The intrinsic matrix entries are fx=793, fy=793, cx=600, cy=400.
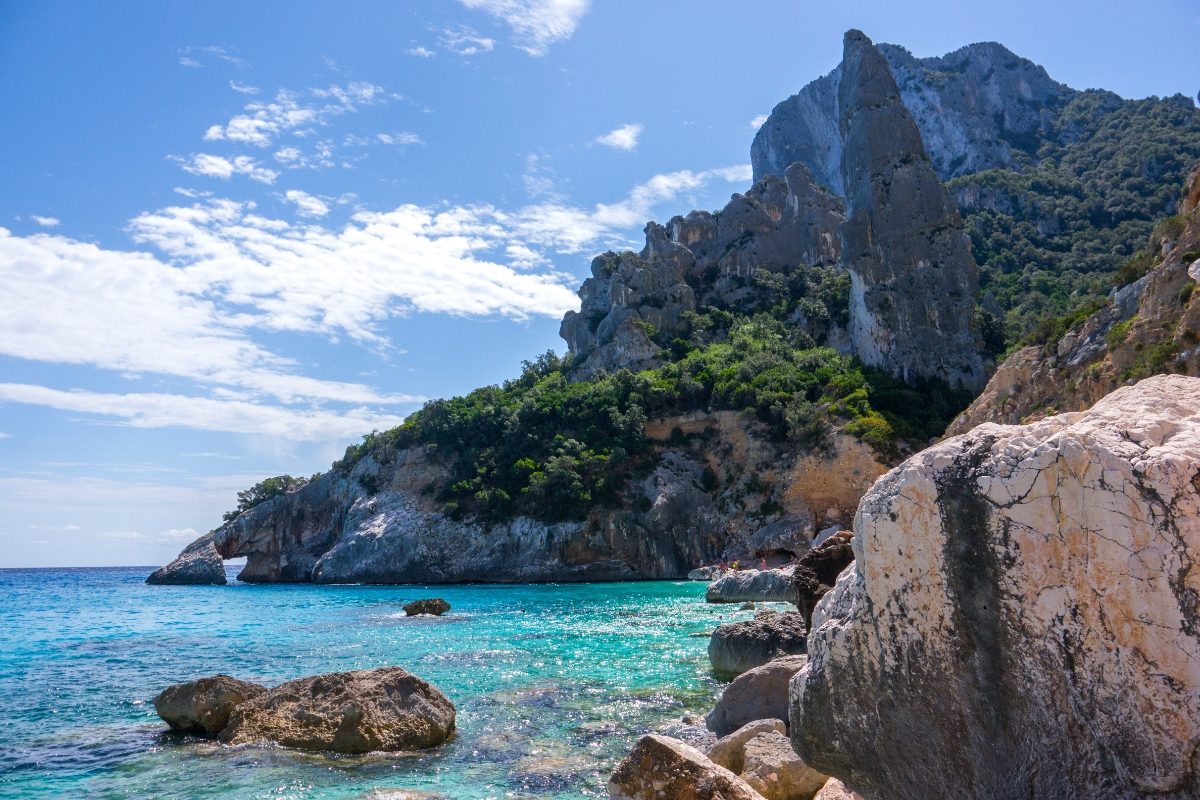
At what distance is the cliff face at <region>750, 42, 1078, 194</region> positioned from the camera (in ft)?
413

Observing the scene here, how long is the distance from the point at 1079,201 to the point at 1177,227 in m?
85.3

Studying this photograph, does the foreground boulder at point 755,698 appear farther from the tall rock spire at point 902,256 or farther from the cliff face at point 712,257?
the cliff face at point 712,257

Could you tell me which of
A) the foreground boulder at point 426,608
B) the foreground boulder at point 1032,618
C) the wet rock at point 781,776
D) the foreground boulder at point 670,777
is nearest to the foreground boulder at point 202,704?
the foreground boulder at point 670,777

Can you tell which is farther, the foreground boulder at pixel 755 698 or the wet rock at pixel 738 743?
the foreground boulder at pixel 755 698

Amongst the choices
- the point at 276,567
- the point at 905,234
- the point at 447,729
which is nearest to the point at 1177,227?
the point at 447,729

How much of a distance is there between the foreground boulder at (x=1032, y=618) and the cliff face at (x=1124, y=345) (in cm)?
2052

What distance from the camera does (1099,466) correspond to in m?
4.13

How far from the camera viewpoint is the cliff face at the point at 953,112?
125938 mm

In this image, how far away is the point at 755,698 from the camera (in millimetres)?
11898

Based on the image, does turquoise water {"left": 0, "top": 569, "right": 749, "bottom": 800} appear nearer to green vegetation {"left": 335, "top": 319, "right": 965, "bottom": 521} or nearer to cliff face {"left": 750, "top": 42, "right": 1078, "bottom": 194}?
green vegetation {"left": 335, "top": 319, "right": 965, "bottom": 521}

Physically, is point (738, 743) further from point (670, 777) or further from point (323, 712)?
point (323, 712)

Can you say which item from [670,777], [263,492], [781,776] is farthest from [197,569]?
[670,777]

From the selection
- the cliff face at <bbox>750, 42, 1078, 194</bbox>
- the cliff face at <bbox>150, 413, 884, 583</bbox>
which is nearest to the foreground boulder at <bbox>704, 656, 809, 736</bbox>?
the cliff face at <bbox>150, 413, 884, 583</bbox>

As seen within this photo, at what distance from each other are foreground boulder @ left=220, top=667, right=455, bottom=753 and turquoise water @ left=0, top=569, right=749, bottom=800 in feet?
1.10
